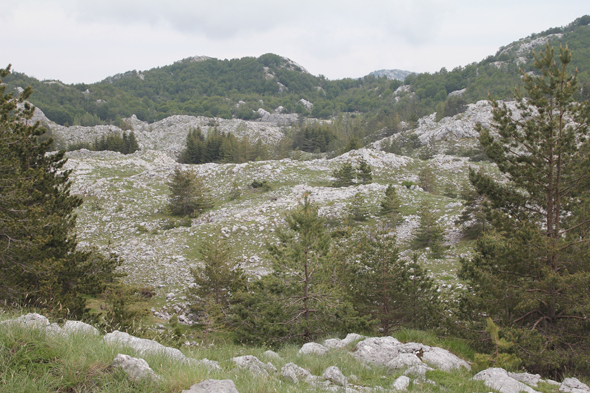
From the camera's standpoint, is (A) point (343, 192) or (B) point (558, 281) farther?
(A) point (343, 192)

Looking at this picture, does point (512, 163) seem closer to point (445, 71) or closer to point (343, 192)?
point (343, 192)

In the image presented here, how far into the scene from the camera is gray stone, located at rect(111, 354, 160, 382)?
368 centimetres

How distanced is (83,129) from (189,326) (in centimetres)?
12622

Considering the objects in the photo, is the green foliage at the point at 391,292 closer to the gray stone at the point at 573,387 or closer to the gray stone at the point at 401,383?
the gray stone at the point at 573,387

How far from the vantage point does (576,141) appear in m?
9.28

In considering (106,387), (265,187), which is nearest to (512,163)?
(106,387)

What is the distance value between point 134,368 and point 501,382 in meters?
6.28

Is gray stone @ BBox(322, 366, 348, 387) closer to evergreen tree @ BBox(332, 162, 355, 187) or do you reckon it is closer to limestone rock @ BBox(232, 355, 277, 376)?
limestone rock @ BBox(232, 355, 277, 376)

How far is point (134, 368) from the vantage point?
3736 mm

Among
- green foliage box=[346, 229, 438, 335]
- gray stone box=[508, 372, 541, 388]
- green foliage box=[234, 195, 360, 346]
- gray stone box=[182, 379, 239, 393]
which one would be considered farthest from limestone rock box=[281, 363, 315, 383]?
green foliage box=[346, 229, 438, 335]

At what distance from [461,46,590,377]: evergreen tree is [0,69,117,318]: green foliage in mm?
12721

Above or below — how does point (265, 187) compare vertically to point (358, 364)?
above

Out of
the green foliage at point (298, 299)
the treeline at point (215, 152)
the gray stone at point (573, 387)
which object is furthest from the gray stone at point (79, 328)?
the treeline at point (215, 152)

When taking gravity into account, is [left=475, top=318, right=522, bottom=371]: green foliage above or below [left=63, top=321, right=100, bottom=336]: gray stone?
below
